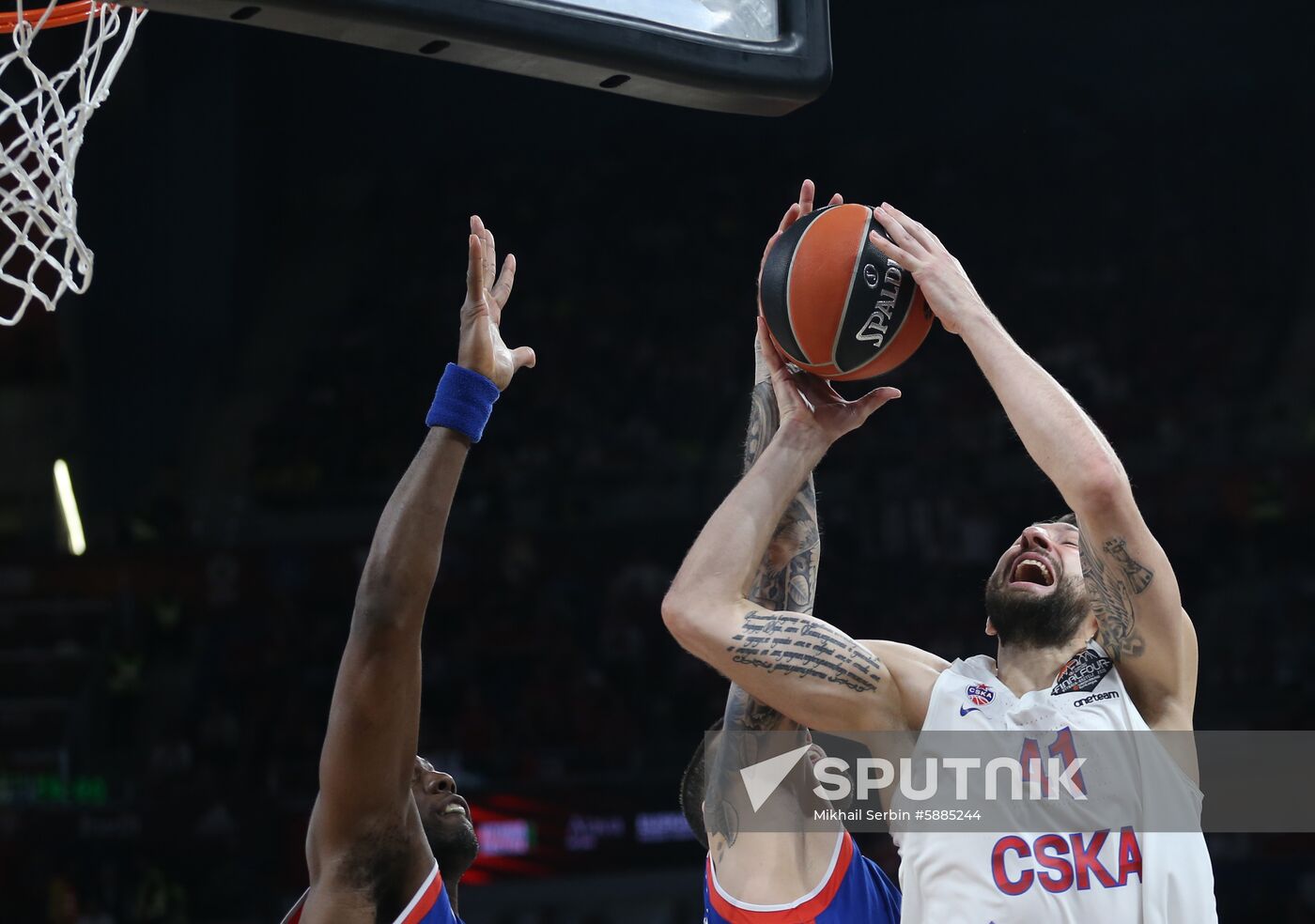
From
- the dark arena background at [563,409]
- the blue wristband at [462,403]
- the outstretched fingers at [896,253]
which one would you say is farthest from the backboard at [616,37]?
the dark arena background at [563,409]

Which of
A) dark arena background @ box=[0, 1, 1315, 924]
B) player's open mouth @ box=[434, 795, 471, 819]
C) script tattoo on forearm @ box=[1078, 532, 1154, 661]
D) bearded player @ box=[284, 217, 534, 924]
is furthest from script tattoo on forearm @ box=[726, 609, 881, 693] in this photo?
dark arena background @ box=[0, 1, 1315, 924]

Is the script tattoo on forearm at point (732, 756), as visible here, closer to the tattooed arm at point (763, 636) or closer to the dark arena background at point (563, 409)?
the tattooed arm at point (763, 636)

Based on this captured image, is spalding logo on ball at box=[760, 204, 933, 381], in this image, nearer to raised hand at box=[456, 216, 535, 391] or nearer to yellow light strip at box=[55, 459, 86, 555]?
raised hand at box=[456, 216, 535, 391]

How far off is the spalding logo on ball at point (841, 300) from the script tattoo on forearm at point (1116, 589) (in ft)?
1.59

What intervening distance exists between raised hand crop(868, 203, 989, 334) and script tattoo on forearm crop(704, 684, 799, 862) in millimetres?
767

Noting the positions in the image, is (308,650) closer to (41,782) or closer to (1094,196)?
(41,782)

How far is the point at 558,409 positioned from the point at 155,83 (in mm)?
4641

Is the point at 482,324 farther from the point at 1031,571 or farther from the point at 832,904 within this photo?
the point at 832,904

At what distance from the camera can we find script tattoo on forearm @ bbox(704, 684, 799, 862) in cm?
263

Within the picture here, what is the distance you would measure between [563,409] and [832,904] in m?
9.12

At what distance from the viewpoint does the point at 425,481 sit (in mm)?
2363

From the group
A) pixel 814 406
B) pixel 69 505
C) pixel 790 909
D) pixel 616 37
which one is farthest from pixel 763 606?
pixel 69 505

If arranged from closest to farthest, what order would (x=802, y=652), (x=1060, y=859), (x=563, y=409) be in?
(x=1060, y=859) < (x=802, y=652) < (x=563, y=409)

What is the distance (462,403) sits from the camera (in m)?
2.45
